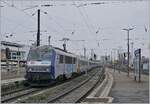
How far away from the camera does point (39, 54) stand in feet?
96.0

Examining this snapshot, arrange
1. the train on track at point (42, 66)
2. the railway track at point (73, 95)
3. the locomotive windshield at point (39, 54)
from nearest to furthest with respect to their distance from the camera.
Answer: the railway track at point (73, 95) < the train on track at point (42, 66) < the locomotive windshield at point (39, 54)

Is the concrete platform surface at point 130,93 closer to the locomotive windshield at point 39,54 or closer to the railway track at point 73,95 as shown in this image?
the railway track at point 73,95

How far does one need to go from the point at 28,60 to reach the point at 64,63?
620 centimetres

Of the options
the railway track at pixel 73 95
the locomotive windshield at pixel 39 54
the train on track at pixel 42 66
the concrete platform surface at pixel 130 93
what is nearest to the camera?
the concrete platform surface at pixel 130 93

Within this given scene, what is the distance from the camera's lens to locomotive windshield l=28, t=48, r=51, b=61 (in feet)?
95.2

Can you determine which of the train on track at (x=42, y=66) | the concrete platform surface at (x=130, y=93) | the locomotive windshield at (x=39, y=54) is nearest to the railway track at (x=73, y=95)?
the concrete platform surface at (x=130, y=93)

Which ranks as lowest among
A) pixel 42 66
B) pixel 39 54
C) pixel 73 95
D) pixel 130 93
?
pixel 73 95

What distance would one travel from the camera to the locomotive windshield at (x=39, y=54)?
95.2 ft

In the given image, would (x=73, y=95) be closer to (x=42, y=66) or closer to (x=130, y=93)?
(x=130, y=93)

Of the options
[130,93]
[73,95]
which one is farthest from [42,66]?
[130,93]

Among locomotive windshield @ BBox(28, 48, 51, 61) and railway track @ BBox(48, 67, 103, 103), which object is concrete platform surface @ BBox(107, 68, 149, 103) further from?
locomotive windshield @ BBox(28, 48, 51, 61)

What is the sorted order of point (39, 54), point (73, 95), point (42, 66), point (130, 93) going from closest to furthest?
point (130, 93)
point (73, 95)
point (42, 66)
point (39, 54)

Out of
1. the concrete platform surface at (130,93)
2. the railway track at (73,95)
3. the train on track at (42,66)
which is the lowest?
the railway track at (73,95)

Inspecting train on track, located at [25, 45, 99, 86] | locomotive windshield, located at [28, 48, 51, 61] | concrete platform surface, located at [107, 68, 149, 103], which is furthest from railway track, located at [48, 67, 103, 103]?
locomotive windshield, located at [28, 48, 51, 61]
